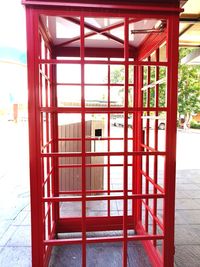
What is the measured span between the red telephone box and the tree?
13.9 meters

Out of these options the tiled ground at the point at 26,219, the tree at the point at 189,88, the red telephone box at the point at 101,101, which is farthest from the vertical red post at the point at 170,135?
the tree at the point at 189,88

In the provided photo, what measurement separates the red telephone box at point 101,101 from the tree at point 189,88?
45.7 feet

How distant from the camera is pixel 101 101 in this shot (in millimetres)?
4160

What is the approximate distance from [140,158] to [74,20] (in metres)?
1.76

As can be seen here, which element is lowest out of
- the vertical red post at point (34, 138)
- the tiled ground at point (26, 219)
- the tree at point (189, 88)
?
the tiled ground at point (26, 219)

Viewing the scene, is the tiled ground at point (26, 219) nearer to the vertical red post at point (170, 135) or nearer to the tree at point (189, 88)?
the vertical red post at point (170, 135)

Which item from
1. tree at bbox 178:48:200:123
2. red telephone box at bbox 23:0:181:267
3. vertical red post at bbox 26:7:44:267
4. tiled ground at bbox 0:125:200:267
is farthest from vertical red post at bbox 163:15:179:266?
tree at bbox 178:48:200:123

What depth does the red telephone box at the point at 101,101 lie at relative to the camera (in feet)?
5.94

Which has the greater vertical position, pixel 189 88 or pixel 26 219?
pixel 189 88

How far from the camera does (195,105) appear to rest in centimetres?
1925

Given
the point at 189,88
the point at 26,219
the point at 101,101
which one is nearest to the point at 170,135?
the point at 101,101

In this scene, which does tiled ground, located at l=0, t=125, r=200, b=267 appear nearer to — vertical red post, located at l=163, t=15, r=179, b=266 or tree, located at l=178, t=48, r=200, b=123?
vertical red post, located at l=163, t=15, r=179, b=266

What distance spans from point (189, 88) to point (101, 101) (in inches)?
610

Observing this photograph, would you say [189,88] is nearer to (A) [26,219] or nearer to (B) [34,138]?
(A) [26,219]
